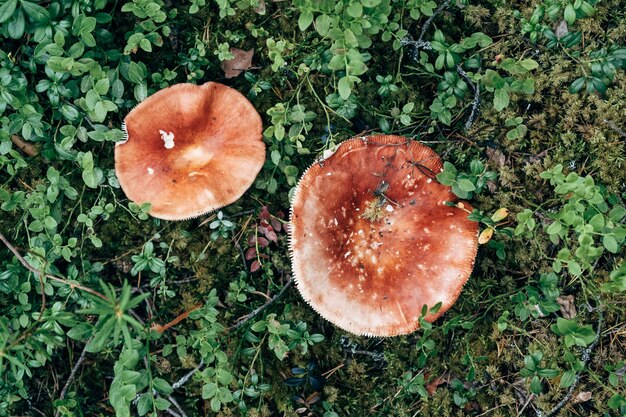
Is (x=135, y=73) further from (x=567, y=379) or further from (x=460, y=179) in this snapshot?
(x=567, y=379)

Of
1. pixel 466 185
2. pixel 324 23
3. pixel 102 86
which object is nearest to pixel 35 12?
pixel 102 86

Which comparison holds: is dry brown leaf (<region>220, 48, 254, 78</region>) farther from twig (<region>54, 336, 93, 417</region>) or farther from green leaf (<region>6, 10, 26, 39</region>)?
twig (<region>54, 336, 93, 417</region>)

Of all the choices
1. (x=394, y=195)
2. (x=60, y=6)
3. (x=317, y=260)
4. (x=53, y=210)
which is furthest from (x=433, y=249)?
(x=60, y=6)

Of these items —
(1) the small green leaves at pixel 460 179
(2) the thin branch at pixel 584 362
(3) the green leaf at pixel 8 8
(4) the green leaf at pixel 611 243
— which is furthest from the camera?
(2) the thin branch at pixel 584 362

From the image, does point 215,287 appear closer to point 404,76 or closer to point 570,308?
point 404,76

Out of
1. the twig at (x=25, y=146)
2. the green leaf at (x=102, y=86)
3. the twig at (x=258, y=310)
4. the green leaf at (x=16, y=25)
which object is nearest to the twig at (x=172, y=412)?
the twig at (x=258, y=310)

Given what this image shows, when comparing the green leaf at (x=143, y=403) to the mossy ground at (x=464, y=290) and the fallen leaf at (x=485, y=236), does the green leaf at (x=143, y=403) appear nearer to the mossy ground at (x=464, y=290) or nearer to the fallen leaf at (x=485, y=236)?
the mossy ground at (x=464, y=290)
